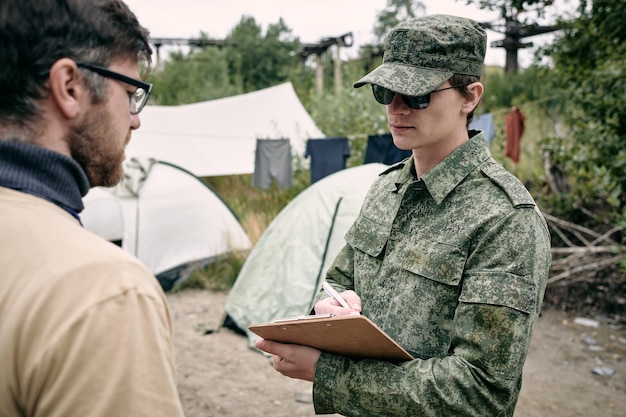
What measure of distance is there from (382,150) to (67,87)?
6065 millimetres

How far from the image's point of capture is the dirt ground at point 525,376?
3861 millimetres

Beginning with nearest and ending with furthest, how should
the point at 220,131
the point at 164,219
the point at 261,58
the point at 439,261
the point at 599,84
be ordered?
the point at 439,261 < the point at 599,84 < the point at 164,219 < the point at 220,131 < the point at 261,58

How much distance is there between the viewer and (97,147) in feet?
3.34

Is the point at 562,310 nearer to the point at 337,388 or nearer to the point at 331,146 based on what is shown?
the point at 331,146

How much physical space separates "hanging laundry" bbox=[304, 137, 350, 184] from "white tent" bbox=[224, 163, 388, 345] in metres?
2.15

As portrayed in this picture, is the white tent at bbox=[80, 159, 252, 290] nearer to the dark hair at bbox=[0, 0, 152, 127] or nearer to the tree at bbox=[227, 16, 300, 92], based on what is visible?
the dark hair at bbox=[0, 0, 152, 127]

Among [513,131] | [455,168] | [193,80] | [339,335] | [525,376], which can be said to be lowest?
[525,376]

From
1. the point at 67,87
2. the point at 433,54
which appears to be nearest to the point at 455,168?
the point at 433,54

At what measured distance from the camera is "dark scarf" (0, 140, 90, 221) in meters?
0.89

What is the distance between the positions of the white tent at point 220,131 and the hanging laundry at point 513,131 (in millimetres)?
3095

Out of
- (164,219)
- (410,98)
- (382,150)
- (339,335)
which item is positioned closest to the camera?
(339,335)

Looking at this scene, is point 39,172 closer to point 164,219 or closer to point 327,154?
point 164,219

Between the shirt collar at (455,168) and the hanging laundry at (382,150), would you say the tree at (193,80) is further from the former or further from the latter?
the shirt collar at (455,168)

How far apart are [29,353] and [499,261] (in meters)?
1.08
